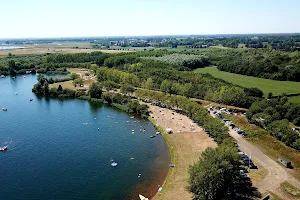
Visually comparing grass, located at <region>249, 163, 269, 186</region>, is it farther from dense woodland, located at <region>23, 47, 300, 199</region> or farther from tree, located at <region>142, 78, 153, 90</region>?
tree, located at <region>142, 78, 153, 90</region>

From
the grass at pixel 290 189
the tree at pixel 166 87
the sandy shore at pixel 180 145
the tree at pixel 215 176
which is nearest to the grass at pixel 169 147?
the sandy shore at pixel 180 145

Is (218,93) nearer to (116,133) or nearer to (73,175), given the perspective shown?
(116,133)

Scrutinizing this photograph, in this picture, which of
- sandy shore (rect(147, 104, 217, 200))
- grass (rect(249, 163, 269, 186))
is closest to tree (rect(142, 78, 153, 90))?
sandy shore (rect(147, 104, 217, 200))

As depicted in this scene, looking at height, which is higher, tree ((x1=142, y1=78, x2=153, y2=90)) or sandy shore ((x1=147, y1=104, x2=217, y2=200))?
tree ((x1=142, y1=78, x2=153, y2=90))

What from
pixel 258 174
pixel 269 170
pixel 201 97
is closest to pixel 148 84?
pixel 201 97

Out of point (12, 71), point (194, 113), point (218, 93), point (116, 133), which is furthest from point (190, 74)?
point (12, 71)

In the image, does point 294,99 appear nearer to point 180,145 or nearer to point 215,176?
point 180,145
